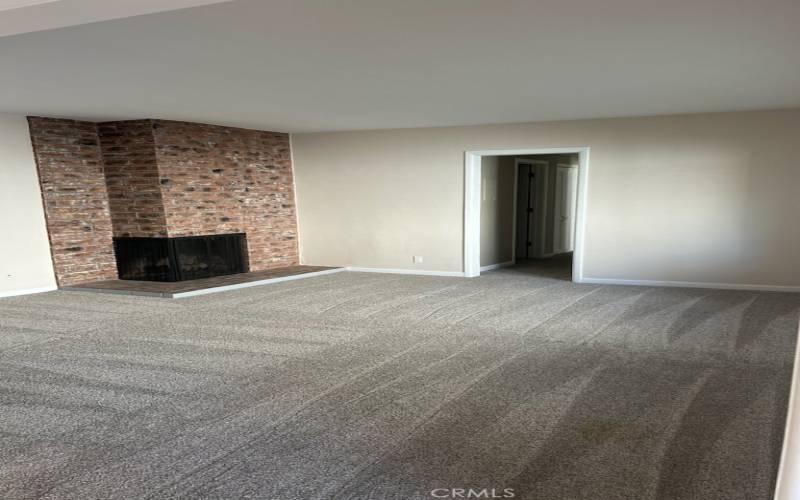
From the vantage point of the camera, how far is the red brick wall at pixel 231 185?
6.79 m

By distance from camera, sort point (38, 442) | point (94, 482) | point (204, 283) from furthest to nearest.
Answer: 1. point (204, 283)
2. point (38, 442)
3. point (94, 482)

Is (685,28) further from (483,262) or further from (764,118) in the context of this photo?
(483,262)

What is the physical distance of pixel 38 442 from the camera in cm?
261

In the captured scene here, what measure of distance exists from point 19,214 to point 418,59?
19.4 ft

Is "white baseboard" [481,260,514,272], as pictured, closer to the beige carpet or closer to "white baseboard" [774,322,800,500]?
the beige carpet

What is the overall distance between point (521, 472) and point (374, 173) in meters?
6.14

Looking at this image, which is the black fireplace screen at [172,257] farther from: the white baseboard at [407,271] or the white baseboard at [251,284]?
the white baseboard at [407,271]

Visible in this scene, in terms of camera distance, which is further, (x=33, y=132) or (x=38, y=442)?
(x=33, y=132)

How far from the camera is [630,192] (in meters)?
6.46

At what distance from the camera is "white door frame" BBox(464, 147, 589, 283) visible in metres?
6.67

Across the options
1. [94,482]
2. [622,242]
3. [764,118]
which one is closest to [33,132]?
[94,482]

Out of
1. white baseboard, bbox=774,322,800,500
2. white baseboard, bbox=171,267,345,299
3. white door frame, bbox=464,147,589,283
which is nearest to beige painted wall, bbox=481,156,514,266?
white door frame, bbox=464,147,589,283

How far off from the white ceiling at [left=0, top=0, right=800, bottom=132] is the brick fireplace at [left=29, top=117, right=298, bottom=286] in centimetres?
90

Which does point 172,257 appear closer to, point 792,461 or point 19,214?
point 19,214
